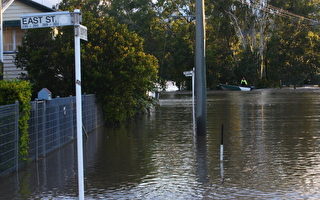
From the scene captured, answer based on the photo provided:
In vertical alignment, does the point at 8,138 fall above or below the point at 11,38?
below

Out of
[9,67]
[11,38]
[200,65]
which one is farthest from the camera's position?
[11,38]

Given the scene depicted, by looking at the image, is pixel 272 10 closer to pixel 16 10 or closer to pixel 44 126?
pixel 16 10

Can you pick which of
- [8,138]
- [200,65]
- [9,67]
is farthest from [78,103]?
[9,67]

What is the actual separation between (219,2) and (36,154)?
6715cm

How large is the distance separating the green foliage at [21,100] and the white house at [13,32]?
14998 millimetres

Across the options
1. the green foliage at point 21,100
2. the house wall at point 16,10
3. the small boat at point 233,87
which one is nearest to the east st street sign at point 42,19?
the green foliage at point 21,100

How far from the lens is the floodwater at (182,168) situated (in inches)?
373

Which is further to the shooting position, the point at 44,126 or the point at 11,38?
the point at 11,38

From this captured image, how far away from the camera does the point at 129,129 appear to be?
21.3 metres

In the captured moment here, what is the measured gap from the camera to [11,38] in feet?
90.0

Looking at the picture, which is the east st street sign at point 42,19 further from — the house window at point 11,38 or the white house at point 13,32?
the house window at point 11,38

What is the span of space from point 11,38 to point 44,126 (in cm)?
1438

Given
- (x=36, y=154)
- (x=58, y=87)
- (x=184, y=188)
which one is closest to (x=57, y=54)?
(x=58, y=87)

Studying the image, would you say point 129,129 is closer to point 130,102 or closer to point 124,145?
point 130,102
